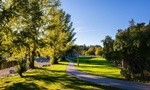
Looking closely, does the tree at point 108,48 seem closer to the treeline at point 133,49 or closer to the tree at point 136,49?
the treeline at point 133,49

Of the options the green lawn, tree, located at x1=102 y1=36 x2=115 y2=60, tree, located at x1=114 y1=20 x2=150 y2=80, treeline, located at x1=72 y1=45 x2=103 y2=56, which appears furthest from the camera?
treeline, located at x1=72 y1=45 x2=103 y2=56

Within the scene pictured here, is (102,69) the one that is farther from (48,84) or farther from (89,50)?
(89,50)

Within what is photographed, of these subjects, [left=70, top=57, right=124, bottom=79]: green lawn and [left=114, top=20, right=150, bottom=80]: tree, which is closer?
[left=114, top=20, right=150, bottom=80]: tree

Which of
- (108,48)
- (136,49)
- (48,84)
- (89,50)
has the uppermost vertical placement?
(89,50)

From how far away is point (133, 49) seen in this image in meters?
21.7

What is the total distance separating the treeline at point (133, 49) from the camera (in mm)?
21219

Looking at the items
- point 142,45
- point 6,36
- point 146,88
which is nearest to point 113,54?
point 142,45

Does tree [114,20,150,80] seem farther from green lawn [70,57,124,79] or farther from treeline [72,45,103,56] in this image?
treeline [72,45,103,56]

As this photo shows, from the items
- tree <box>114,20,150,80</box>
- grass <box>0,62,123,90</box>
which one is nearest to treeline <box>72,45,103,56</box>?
tree <box>114,20,150,80</box>

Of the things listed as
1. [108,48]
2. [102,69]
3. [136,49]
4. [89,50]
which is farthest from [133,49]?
[89,50]

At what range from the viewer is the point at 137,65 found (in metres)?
24.2

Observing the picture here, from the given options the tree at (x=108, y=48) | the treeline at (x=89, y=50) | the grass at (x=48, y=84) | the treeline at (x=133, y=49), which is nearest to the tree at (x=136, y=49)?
the treeline at (x=133, y=49)

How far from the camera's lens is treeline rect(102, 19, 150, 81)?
2122cm

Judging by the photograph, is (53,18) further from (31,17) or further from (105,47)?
(105,47)
